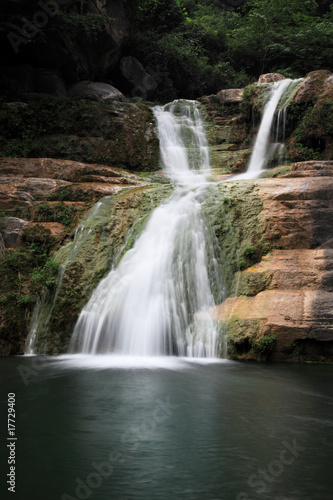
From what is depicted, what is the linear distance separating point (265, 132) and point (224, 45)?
13.6 metres

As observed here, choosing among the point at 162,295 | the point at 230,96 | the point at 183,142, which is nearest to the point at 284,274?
the point at 162,295

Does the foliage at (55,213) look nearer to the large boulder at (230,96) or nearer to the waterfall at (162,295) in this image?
the waterfall at (162,295)

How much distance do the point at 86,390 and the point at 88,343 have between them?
7.81ft

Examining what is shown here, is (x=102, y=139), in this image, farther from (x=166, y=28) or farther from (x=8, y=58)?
(x=166, y=28)

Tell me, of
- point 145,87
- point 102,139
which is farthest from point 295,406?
point 145,87

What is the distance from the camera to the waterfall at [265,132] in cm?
1410

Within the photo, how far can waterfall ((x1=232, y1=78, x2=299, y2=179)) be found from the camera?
14097 mm

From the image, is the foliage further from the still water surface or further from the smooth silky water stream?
the still water surface

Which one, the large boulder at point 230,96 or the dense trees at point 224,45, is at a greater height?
the dense trees at point 224,45

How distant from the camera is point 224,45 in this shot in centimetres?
2562

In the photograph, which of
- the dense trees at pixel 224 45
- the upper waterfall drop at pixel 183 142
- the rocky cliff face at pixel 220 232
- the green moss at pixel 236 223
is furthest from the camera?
the dense trees at pixel 224 45

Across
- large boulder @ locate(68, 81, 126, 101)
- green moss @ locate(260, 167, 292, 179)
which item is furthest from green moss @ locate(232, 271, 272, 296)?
large boulder @ locate(68, 81, 126, 101)

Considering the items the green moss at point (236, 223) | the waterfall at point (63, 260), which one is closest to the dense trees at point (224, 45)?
the waterfall at point (63, 260)

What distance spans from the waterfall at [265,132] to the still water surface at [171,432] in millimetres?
8875
